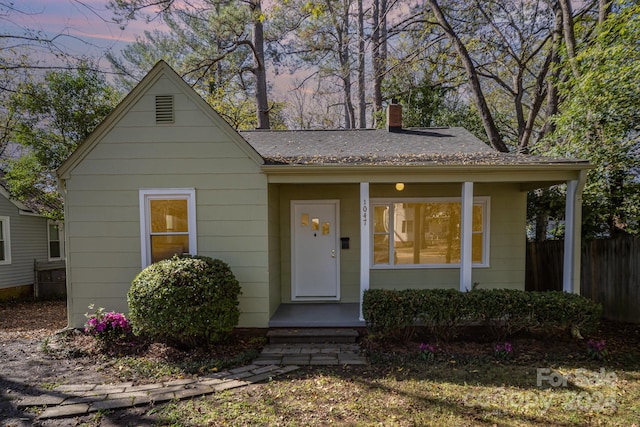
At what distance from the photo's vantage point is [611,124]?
6582 millimetres

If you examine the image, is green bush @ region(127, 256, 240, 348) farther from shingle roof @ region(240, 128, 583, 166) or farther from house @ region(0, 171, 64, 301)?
house @ region(0, 171, 64, 301)

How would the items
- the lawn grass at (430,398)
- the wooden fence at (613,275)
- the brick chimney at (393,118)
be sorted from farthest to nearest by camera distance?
Answer: the brick chimney at (393,118) → the wooden fence at (613,275) → the lawn grass at (430,398)

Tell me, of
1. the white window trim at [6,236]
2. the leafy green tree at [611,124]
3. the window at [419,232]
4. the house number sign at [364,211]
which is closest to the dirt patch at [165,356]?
the house number sign at [364,211]

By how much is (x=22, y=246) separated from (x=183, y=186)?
10133 millimetres

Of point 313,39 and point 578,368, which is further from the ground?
point 313,39

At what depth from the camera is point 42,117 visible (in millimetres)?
9805

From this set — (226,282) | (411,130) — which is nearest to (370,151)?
(411,130)

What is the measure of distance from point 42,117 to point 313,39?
31.8ft

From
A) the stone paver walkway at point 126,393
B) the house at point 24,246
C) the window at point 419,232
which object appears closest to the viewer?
the stone paver walkway at point 126,393

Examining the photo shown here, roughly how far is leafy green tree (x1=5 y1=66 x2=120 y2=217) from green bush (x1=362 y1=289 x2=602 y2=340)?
10075 mm

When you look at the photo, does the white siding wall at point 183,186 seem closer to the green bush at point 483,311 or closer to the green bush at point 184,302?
the green bush at point 184,302

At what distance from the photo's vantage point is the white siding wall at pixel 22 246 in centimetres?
1094

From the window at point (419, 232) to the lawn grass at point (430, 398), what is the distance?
262 centimetres

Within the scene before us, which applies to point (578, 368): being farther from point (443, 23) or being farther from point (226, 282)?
point (443, 23)
